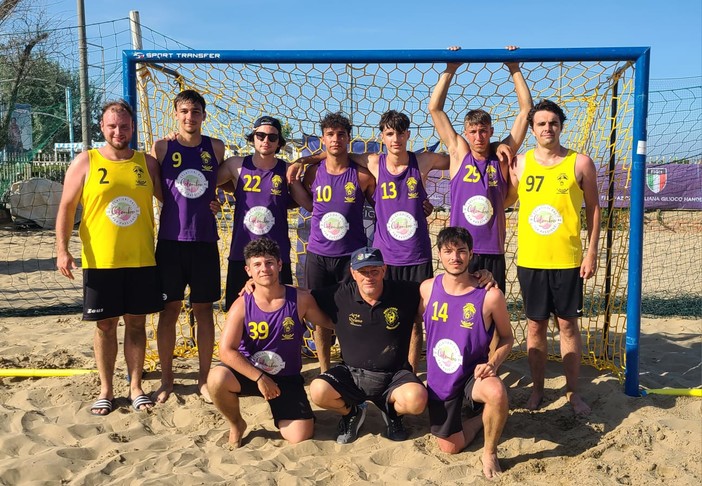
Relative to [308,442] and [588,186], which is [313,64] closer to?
[588,186]

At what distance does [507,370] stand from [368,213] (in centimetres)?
178

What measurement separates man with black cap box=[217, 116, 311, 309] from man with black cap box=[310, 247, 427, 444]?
0.68 meters

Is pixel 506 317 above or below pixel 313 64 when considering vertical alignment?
below

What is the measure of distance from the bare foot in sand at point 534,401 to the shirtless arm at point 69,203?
122 inches

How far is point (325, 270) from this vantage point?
→ 4.09 metres

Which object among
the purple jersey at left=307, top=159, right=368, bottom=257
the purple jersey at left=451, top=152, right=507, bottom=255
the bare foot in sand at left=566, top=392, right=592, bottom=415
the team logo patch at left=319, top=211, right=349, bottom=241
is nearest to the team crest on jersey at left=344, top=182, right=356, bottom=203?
the purple jersey at left=307, top=159, right=368, bottom=257

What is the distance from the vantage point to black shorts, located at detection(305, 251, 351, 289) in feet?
13.4

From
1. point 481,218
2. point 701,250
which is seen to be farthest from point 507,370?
point 701,250

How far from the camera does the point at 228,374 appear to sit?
3447 millimetres

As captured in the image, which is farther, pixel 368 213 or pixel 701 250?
pixel 701 250

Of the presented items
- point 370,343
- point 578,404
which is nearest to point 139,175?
point 370,343

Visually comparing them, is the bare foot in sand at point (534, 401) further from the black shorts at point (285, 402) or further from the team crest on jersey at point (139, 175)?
the team crest on jersey at point (139, 175)

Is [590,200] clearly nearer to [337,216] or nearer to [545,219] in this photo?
[545,219]

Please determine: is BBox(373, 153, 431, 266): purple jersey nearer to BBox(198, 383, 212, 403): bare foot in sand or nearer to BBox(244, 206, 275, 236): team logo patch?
BBox(244, 206, 275, 236): team logo patch
